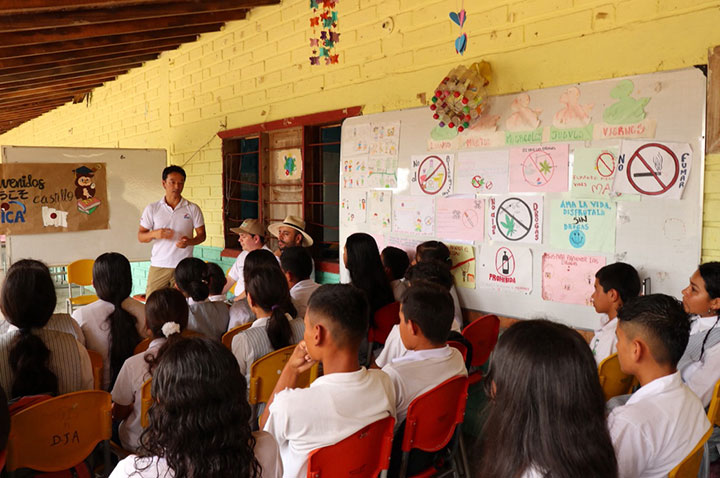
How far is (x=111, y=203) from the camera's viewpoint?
221 inches

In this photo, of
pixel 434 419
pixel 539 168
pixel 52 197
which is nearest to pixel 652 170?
pixel 539 168

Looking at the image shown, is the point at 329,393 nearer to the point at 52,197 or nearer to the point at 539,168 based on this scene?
the point at 539,168

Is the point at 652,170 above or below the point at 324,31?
below

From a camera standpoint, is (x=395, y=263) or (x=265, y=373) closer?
(x=265, y=373)

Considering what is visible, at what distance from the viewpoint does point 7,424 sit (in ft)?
4.31

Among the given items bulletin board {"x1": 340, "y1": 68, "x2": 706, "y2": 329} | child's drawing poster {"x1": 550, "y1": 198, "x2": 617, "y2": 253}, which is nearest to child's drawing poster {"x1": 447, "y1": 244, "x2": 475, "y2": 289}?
bulletin board {"x1": 340, "y1": 68, "x2": 706, "y2": 329}

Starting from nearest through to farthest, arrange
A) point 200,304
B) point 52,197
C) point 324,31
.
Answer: point 200,304 → point 324,31 → point 52,197

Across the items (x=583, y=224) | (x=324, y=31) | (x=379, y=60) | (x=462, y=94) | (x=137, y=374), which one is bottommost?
(x=137, y=374)

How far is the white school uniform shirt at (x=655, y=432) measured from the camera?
4.32 ft

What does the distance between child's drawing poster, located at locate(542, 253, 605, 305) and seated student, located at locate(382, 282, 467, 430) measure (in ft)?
3.40

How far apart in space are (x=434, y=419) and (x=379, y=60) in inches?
104

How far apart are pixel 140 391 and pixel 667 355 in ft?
5.73

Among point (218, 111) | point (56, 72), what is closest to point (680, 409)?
point (218, 111)

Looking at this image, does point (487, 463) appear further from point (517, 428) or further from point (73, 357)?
point (73, 357)
